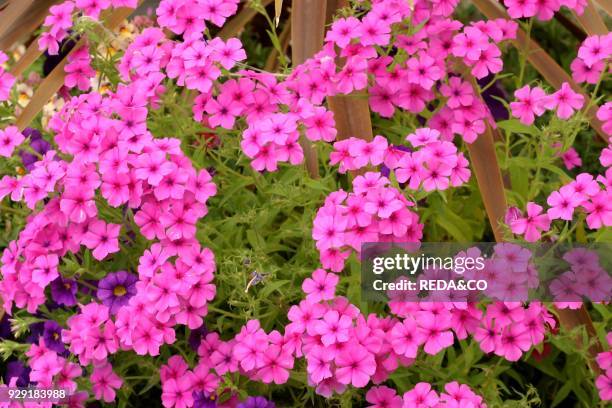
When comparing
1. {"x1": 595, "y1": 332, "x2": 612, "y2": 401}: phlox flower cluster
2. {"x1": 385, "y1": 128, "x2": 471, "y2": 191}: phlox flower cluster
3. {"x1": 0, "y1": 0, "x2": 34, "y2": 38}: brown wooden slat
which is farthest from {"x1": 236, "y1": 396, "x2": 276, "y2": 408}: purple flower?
{"x1": 0, "y1": 0, "x2": 34, "y2": 38}: brown wooden slat

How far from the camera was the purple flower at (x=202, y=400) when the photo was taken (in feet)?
3.89

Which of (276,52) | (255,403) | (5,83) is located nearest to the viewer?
Result: (255,403)

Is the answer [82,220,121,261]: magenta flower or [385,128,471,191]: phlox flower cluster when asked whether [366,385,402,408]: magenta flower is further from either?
[82,220,121,261]: magenta flower

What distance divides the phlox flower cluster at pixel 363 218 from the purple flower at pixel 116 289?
323 millimetres

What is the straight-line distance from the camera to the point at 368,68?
129 cm

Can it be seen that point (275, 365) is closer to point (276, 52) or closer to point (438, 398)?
point (438, 398)

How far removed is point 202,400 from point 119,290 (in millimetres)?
205

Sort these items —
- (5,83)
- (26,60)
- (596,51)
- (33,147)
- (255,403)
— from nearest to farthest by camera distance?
1. (255,403)
2. (596,51)
3. (5,83)
4. (33,147)
5. (26,60)

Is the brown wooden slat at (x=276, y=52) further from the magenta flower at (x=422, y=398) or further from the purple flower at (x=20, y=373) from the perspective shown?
the magenta flower at (x=422, y=398)

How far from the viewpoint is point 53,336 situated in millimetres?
1311

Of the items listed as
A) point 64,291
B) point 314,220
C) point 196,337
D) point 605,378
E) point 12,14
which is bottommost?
point 605,378

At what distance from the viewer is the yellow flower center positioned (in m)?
1.22

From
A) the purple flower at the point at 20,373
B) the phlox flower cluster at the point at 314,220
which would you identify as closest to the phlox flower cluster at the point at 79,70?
the phlox flower cluster at the point at 314,220

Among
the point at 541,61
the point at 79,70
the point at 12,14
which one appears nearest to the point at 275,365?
the point at 79,70
